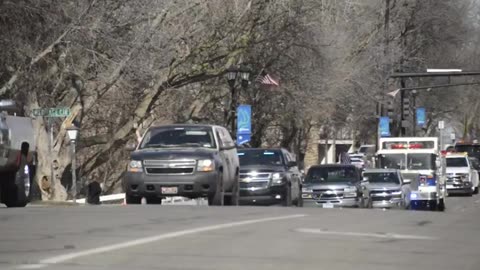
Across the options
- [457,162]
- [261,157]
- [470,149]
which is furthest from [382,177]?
[470,149]

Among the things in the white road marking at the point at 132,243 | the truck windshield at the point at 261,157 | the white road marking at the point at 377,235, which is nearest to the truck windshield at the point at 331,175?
the truck windshield at the point at 261,157

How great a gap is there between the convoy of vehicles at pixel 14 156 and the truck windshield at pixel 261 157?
7.88 meters

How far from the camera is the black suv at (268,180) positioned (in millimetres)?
25344

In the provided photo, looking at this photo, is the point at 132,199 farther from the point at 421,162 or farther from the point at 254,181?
the point at 421,162

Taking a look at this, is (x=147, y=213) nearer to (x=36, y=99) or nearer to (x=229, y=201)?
(x=229, y=201)

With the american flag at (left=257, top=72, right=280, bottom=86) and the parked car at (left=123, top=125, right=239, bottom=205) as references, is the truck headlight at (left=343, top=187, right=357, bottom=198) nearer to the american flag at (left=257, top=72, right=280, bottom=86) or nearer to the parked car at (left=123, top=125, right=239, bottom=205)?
the parked car at (left=123, top=125, right=239, bottom=205)

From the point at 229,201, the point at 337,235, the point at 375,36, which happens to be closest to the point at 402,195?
the point at 229,201

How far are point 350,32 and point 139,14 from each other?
2138cm

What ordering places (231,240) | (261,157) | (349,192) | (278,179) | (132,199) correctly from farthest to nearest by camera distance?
1. (349,192)
2. (261,157)
3. (278,179)
4. (132,199)
5. (231,240)

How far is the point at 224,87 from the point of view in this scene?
42125 millimetres

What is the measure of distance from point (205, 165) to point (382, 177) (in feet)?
42.3

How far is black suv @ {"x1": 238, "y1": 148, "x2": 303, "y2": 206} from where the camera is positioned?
25.3 meters

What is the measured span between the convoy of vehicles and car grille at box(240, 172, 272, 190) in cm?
717

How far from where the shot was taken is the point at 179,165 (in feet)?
64.0
